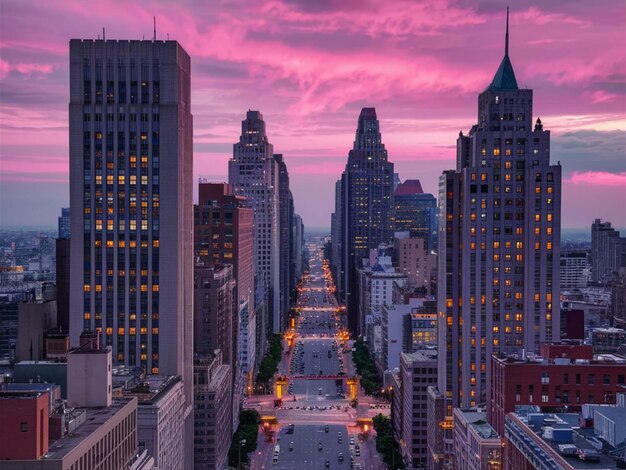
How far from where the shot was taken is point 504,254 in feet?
525

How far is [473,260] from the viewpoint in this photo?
16025cm

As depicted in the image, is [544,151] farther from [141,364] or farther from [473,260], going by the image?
[141,364]

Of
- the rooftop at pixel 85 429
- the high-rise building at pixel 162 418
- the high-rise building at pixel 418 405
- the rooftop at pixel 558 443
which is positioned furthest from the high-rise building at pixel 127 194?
the rooftop at pixel 558 443

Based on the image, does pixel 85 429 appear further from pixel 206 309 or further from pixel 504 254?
pixel 206 309

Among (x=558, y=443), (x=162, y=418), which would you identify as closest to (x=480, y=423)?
(x=162, y=418)

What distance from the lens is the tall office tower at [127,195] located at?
145 meters

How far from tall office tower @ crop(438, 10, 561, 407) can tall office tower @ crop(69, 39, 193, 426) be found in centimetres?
5098

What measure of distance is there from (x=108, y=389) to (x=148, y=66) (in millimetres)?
74011

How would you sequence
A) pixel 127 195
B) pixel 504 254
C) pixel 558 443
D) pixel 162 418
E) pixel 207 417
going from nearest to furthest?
pixel 558 443
pixel 162 418
pixel 127 195
pixel 504 254
pixel 207 417

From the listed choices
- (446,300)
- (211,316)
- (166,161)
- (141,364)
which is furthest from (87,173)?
(446,300)

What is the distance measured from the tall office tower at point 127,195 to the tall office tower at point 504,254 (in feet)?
167

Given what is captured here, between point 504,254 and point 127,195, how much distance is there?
6638 centimetres

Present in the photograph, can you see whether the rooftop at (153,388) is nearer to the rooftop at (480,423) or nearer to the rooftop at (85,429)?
the rooftop at (85,429)

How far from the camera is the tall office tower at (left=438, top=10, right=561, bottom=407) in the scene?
521 feet
